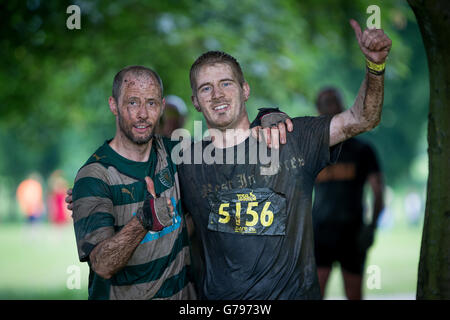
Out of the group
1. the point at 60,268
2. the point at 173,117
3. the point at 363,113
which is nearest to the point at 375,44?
the point at 363,113

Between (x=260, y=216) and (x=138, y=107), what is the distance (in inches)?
40.5

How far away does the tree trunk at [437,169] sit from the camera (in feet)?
12.3

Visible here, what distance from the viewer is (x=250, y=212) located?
346 centimetres

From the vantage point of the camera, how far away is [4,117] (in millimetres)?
9625

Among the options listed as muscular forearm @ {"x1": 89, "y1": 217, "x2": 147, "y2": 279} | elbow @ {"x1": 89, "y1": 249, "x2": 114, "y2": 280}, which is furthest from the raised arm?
elbow @ {"x1": 89, "y1": 249, "x2": 114, "y2": 280}

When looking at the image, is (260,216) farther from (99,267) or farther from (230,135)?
(99,267)

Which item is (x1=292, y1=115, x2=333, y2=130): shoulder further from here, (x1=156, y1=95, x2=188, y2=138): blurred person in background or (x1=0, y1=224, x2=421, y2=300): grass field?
(x1=156, y1=95, x2=188, y2=138): blurred person in background

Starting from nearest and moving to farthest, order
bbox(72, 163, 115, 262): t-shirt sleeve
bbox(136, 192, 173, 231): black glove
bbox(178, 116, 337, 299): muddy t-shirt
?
1. bbox(136, 192, 173, 231): black glove
2. bbox(72, 163, 115, 262): t-shirt sleeve
3. bbox(178, 116, 337, 299): muddy t-shirt

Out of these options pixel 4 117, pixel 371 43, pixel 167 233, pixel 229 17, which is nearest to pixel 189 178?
pixel 167 233

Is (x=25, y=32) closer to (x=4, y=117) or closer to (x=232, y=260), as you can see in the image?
(x=4, y=117)

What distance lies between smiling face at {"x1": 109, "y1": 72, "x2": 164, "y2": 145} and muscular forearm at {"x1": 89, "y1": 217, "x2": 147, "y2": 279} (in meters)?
0.71

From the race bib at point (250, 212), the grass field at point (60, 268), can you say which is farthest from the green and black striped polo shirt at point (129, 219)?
the grass field at point (60, 268)

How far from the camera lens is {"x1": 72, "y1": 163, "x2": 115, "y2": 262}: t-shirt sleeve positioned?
10.3 feet

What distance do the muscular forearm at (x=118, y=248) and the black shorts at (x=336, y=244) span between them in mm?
3997
